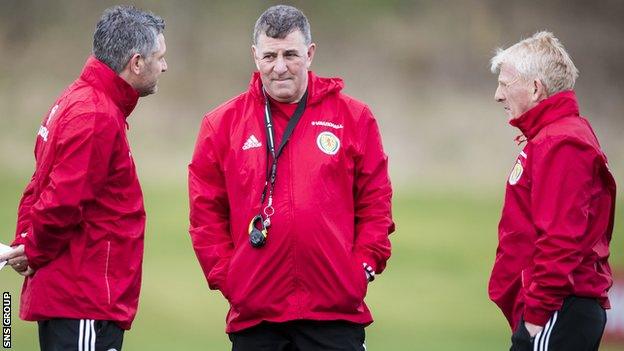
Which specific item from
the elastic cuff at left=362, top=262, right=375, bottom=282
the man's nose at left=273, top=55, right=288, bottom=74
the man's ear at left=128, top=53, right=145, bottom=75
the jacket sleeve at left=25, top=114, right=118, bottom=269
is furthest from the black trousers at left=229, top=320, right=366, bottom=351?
the man's ear at left=128, top=53, right=145, bottom=75

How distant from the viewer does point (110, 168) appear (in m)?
3.85

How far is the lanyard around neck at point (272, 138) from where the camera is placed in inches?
154

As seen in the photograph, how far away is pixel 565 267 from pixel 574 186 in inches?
10.2

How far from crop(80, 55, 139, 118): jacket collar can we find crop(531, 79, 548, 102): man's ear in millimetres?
1367

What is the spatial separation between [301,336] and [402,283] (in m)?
2.92

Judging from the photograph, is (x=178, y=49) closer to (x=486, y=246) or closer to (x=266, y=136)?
(x=486, y=246)

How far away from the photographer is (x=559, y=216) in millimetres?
3703

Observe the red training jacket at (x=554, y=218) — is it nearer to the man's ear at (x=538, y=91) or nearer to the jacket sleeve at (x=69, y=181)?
the man's ear at (x=538, y=91)

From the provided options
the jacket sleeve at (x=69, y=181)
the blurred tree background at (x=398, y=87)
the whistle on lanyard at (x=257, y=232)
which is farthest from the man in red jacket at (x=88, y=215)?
the blurred tree background at (x=398, y=87)

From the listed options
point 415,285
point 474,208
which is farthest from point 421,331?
point 474,208

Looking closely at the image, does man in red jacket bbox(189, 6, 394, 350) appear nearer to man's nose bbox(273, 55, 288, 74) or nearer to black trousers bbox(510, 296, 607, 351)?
man's nose bbox(273, 55, 288, 74)

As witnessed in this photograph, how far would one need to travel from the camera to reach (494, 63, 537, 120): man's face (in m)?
3.90

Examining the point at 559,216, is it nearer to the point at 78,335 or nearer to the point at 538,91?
the point at 538,91

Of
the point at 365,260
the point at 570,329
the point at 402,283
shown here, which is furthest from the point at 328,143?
the point at 402,283
